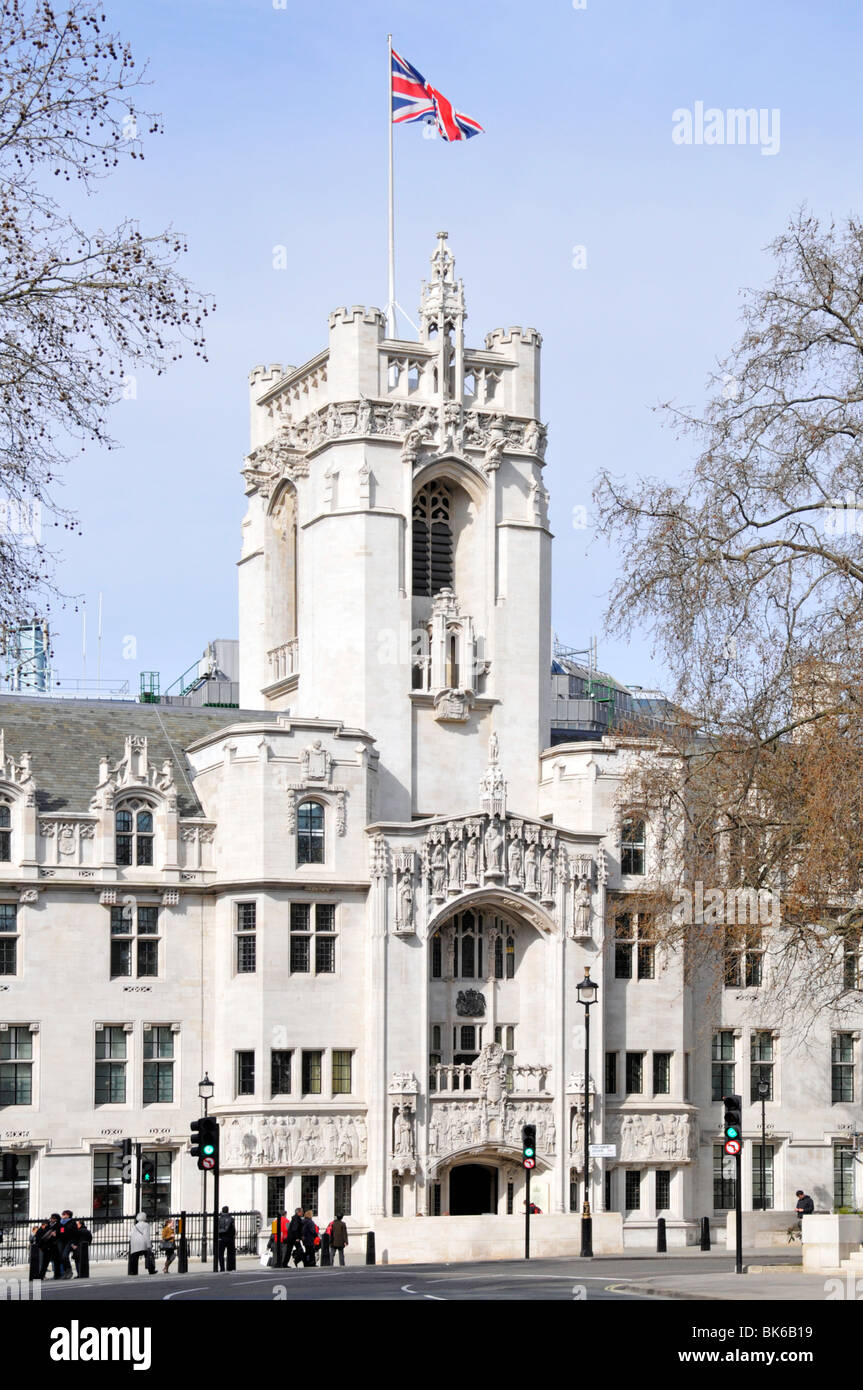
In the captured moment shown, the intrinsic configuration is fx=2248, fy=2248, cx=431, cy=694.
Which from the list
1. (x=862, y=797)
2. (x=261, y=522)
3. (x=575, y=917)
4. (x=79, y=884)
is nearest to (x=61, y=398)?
(x=862, y=797)

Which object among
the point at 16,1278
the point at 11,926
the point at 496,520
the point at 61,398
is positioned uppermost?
the point at 496,520

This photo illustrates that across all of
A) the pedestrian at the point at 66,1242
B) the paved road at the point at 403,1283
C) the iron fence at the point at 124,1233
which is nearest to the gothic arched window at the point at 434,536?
the iron fence at the point at 124,1233

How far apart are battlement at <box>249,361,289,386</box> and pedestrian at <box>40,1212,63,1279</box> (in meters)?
33.8

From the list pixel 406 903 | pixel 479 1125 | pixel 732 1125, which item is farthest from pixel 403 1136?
pixel 732 1125

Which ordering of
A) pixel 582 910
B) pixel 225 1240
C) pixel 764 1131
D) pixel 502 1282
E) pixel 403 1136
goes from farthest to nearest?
1. pixel 764 1131
2. pixel 582 910
3. pixel 403 1136
4. pixel 225 1240
5. pixel 502 1282

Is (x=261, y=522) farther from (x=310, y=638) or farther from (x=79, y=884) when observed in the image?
(x=79, y=884)

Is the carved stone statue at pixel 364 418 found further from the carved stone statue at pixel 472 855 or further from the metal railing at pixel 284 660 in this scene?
the carved stone statue at pixel 472 855

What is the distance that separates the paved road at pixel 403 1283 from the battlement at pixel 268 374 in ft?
111

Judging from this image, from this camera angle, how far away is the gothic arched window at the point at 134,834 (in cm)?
6450

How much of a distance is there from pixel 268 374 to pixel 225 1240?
34.2m

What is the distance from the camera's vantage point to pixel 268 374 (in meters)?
75.4

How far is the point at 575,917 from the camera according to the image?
6681cm

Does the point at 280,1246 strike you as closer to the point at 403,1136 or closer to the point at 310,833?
the point at 403,1136

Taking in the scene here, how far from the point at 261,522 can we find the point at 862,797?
1785 inches
